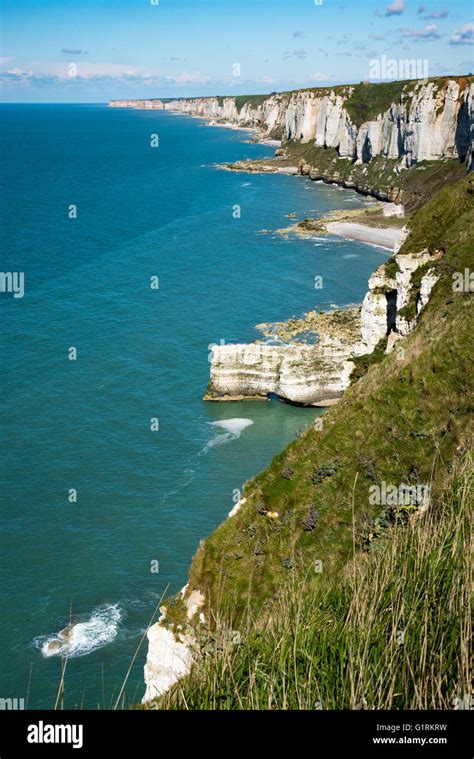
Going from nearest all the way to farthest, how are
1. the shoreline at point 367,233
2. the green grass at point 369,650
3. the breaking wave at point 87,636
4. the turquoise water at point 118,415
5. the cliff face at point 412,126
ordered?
the green grass at point 369,650 < the breaking wave at point 87,636 < the turquoise water at point 118,415 < the shoreline at point 367,233 < the cliff face at point 412,126

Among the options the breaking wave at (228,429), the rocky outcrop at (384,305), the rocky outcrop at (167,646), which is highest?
the rocky outcrop at (384,305)

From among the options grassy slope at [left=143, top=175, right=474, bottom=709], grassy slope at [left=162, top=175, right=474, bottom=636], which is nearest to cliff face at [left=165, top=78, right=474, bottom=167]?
grassy slope at [left=143, top=175, right=474, bottom=709]

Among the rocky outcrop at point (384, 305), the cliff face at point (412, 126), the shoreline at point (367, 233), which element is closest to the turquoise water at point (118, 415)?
the shoreline at point (367, 233)

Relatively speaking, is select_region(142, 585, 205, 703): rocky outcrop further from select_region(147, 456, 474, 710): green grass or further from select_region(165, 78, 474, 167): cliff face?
select_region(165, 78, 474, 167): cliff face

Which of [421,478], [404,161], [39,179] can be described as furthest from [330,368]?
[39,179]

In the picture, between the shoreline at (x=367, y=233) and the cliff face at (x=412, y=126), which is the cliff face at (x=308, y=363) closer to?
the shoreline at (x=367, y=233)
